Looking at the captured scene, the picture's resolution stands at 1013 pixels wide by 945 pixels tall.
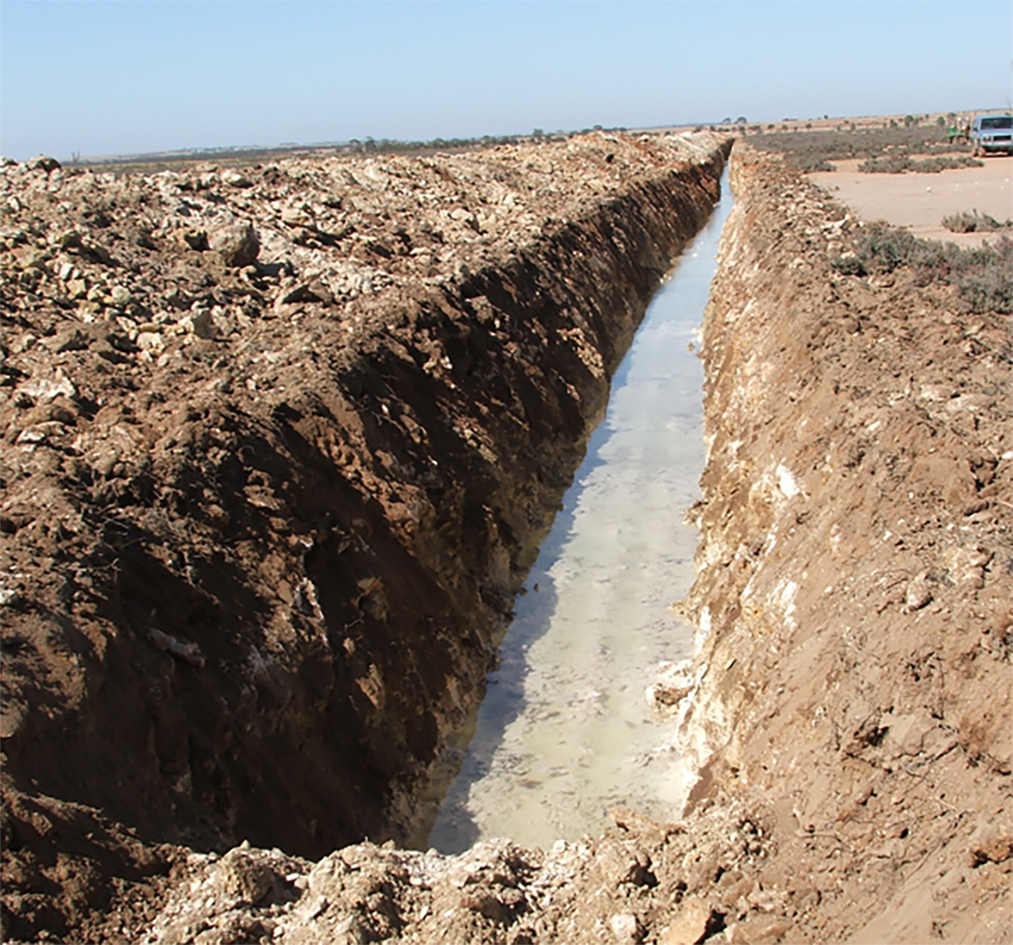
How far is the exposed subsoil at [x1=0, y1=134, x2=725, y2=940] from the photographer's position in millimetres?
5590

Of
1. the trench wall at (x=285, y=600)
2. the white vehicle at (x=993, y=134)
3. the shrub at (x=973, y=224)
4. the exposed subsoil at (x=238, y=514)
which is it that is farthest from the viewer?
the white vehicle at (x=993, y=134)

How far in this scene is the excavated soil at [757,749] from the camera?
4.60 meters

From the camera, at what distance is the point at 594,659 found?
1009 cm

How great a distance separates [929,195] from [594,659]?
25653 mm

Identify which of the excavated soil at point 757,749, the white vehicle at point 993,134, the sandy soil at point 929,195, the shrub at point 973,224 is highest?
the white vehicle at point 993,134

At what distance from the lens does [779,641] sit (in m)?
7.43

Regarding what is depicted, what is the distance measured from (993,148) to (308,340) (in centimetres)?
4098

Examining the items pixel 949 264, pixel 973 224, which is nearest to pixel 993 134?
pixel 973 224

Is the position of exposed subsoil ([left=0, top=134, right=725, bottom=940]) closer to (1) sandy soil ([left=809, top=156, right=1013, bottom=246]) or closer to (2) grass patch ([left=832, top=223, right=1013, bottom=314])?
(2) grass patch ([left=832, top=223, right=1013, bottom=314])

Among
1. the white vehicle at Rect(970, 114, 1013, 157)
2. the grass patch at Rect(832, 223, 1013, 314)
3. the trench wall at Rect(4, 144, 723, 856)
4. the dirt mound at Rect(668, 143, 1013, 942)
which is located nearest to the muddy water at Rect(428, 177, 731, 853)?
the trench wall at Rect(4, 144, 723, 856)

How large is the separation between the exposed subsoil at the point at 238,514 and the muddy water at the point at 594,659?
1.29 ft

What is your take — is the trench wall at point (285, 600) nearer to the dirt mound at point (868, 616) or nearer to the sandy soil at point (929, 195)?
the dirt mound at point (868, 616)

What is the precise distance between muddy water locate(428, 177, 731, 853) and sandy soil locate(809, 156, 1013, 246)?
10.2 m

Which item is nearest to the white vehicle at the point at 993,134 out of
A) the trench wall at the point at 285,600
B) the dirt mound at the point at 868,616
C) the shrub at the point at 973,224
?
the shrub at the point at 973,224
